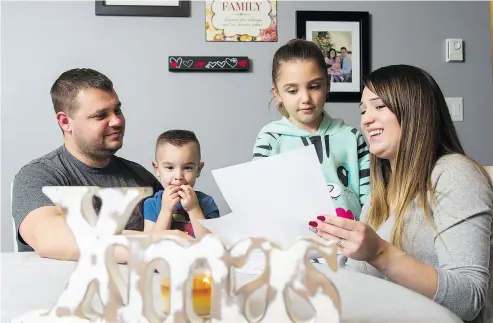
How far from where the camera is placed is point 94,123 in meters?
1.71

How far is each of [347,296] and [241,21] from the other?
188 cm

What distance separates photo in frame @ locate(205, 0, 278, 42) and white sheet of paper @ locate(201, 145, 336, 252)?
5.45ft

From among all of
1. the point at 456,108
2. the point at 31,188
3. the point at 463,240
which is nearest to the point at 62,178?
the point at 31,188

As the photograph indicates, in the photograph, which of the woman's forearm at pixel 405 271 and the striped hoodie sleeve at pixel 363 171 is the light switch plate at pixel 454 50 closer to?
the striped hoodie sleeve at pixel 363 171

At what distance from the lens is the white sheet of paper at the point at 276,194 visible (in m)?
0.93

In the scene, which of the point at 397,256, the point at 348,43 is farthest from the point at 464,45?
the point at 397,256

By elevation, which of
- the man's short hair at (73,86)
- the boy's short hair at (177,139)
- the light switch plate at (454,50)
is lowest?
the boy's short hair at (177,139)

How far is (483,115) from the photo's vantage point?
270 centimetres

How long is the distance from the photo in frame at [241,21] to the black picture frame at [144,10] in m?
0.11

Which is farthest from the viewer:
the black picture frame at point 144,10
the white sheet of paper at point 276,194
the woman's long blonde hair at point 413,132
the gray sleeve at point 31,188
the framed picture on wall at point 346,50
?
the framed picture on wall at point 346,50

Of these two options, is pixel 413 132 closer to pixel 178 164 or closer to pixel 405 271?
pixel 405 271

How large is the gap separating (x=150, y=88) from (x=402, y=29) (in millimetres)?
1235

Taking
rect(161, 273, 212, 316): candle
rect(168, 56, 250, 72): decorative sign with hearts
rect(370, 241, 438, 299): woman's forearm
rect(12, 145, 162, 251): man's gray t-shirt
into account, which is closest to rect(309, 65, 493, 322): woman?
rect(370, 241, 438, 299): woman's forearm

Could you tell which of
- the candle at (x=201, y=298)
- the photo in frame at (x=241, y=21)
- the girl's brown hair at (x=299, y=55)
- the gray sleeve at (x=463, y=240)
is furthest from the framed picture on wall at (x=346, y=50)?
the candle at (x=201, y=298)
